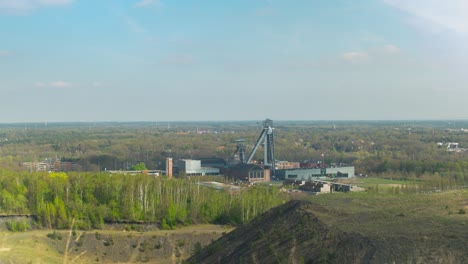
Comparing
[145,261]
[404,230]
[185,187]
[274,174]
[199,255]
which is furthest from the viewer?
[274,174]

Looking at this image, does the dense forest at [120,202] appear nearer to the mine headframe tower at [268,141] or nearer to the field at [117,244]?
the field at [117,244]

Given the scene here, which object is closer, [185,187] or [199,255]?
[199,255]

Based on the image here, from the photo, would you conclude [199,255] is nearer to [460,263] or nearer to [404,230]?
[404,230]

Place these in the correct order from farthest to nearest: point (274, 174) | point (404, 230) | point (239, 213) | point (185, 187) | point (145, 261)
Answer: point (274, 174) < point (185, 187) < point (239, 213) < point (145, 261) < point (404, 230)

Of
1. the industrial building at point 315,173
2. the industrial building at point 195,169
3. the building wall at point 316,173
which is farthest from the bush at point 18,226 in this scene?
the building wall at point 316,173

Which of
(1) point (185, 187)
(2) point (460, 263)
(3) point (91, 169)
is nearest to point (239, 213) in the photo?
(1) point (185, 187)

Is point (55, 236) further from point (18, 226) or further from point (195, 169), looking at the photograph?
point (195, 169)
